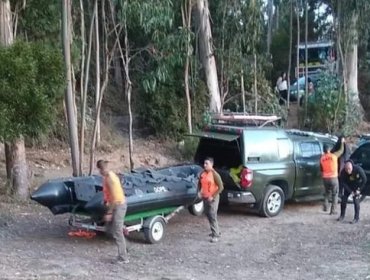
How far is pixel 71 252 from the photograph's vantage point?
1213cm

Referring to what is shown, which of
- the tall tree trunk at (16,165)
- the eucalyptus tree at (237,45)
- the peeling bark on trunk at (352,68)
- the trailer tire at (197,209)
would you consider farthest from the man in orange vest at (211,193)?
the peeling bark on trunk at (352,68)

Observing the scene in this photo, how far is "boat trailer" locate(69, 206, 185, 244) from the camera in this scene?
12432 mm

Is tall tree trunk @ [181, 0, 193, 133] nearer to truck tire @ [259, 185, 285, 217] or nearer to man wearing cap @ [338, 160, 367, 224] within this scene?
truck tire @ [259, 185, 285, 217]

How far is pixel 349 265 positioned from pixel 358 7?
1933cm

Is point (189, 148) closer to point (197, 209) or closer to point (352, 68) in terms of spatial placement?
point (197, 209)

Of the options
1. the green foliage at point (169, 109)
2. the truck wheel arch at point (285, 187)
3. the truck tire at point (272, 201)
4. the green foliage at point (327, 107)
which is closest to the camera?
the truck tire at point (272, 201)

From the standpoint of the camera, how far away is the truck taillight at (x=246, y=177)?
15078mm

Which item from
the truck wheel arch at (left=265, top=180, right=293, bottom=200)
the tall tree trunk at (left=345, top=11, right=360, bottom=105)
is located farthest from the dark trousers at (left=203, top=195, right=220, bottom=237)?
the tall tree trunk at (left=345, top=11, right=360, bottom=105)

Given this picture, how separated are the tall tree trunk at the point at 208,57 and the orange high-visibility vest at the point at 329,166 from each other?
9074 millimetres

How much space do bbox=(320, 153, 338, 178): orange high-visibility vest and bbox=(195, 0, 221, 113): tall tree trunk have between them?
9074 millimetres

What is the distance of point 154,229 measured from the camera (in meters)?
13.0

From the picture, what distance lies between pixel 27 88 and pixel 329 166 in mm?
6450

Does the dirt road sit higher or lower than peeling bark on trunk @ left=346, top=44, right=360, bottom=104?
lower

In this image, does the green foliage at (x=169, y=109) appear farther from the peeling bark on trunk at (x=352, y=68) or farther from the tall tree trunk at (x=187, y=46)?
the peeling bark on trunk at (x=352, y=68)
